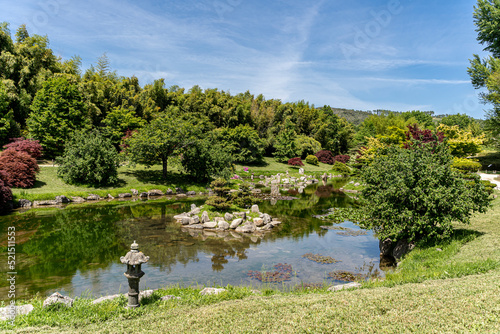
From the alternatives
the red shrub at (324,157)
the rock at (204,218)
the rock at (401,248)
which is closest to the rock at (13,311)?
the rock at (204,218)

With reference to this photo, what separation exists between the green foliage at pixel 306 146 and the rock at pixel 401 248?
43.5 meters

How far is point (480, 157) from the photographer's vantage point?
4175 cm

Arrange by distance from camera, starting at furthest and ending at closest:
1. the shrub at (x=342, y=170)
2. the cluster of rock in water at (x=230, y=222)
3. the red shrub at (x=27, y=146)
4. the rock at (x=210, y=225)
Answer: the shrub at (x=342, y=170), the red shrub at (x=27, y=146), the rock at (x=210, y=225), the cluster of rock in water at (x=230, y=222)

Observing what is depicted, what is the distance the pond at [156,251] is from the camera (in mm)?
9516

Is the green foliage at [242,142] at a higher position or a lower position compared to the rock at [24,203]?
higher

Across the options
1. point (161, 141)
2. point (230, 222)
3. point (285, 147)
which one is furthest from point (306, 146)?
point (230, 222)

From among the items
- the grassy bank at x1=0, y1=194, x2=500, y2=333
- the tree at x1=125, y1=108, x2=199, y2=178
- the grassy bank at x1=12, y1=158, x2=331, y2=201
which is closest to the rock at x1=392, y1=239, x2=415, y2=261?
the grassy bank at x1=0, y1=194, x2=500, y2=333

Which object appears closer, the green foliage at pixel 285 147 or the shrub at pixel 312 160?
the green foliage at pixel 285 147

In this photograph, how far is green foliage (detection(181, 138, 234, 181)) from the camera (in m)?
30.5

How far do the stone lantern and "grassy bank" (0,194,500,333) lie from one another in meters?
0.26

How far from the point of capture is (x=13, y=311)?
6070mm

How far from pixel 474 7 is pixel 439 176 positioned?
108 ft

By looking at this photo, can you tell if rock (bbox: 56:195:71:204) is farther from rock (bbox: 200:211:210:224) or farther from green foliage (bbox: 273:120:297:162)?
green foliage (bbox: 273:120:297:162)

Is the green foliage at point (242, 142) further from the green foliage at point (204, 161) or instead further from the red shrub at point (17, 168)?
the red shrub at point (17, 168)
